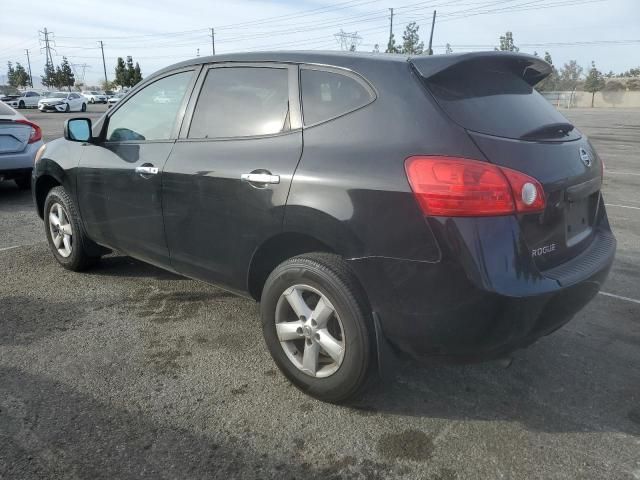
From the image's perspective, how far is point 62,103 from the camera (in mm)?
38250

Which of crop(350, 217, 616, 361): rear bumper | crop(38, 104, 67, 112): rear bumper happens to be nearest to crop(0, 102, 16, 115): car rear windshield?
crop(350, 217, 616, 361): rear bumper

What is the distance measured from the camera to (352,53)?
9.29 feet

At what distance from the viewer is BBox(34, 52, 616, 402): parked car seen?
7.32 ft

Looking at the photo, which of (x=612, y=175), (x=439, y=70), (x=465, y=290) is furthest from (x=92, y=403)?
(x=612, y=175)

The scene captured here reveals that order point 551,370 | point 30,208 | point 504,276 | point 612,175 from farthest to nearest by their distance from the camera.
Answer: point 612,175 → point 30,208 → point 551,370 → point 504,276

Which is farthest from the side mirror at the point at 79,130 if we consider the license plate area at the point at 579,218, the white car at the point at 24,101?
the white car at the point at 24,101

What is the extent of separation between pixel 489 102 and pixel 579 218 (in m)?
0.75

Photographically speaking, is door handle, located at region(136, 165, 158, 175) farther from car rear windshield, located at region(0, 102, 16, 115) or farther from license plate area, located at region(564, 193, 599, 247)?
car rear windshield, located at region(0, 102, 16, 115)

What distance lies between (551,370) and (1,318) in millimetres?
3550

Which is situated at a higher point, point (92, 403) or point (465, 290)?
point (465, 290)

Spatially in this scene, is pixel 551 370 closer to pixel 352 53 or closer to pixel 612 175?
pixel 352 53

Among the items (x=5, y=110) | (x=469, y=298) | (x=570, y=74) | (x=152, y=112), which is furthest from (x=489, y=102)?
(x=570, y=74)

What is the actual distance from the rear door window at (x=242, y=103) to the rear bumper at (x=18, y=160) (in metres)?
5.44

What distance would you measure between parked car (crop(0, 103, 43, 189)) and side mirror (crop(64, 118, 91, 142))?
4133 millimetres
